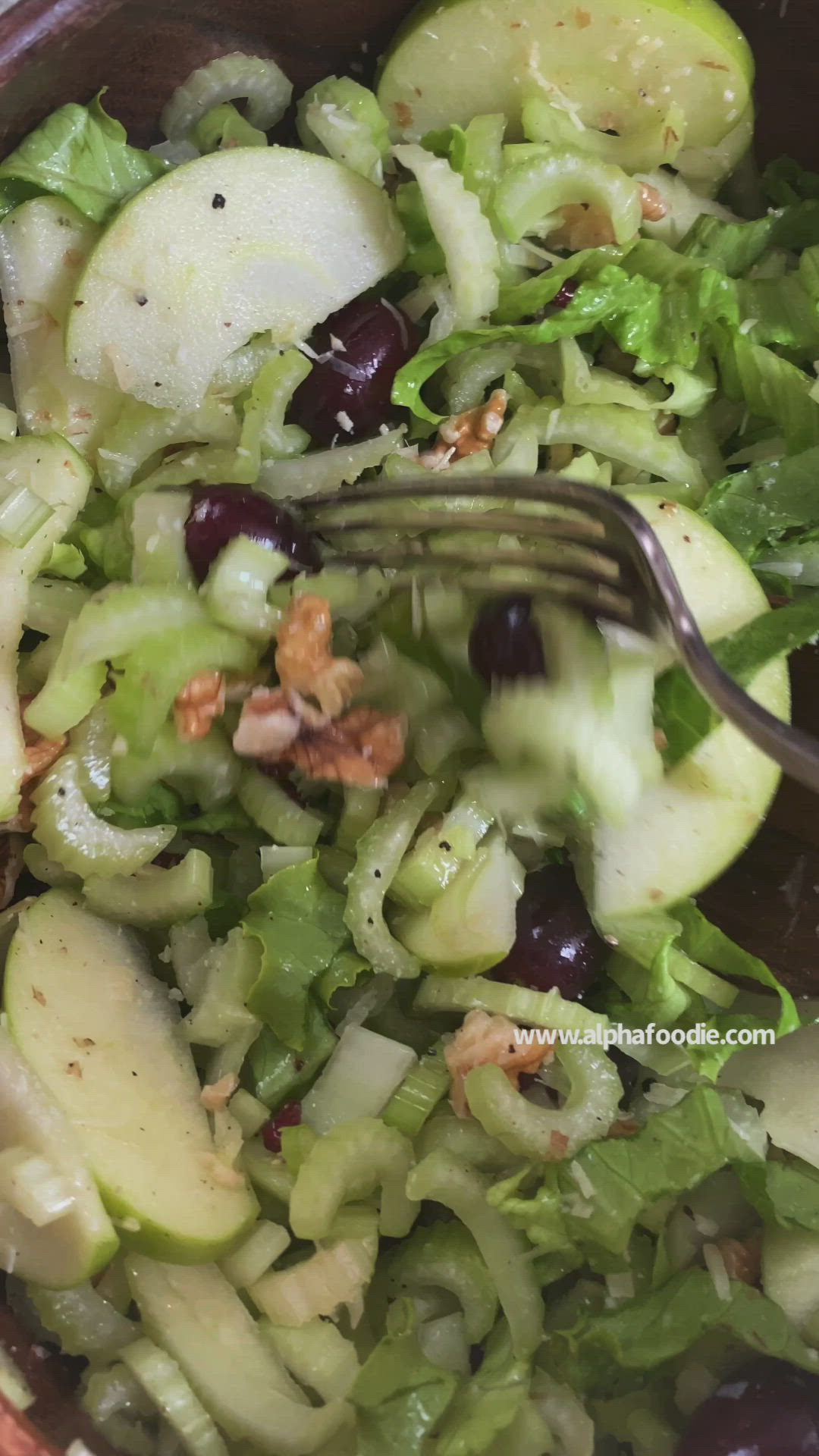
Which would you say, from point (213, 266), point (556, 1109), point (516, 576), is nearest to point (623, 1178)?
point (556, 1109)

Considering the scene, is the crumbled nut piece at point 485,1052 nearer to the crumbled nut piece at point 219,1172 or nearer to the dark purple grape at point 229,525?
the crumbled nut piece at point 219,1172

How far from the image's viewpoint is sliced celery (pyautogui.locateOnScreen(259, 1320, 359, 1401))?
136cm

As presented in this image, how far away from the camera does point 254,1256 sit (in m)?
1.41

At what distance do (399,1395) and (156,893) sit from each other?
0.67 m

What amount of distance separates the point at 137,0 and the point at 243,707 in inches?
34.6

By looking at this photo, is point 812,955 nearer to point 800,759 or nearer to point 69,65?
point 800,759

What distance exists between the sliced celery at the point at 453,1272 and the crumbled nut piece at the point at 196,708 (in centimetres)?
71

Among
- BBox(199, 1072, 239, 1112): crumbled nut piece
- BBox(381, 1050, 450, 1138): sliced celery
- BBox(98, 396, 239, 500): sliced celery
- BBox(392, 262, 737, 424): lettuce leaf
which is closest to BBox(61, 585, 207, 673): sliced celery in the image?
BBox(98, 396, 239, 500): sliced celery

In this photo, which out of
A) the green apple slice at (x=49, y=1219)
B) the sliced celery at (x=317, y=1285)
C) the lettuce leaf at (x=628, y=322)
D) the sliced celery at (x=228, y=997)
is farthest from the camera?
the lettuce leaf at (x=628, y=322)

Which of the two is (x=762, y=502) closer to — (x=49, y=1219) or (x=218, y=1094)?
(x=218, y=1094)

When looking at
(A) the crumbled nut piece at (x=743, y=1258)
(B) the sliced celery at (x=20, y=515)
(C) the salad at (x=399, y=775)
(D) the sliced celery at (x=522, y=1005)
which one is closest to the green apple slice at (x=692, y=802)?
(C) the salad at (x=399, y=775)

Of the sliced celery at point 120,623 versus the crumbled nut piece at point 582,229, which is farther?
the crumbled nut piece at point 582,229

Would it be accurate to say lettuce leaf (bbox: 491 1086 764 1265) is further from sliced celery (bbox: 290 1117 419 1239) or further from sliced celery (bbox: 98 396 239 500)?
sliced celery (bbox: 98 396 239 500)

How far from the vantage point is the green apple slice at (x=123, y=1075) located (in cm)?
135
